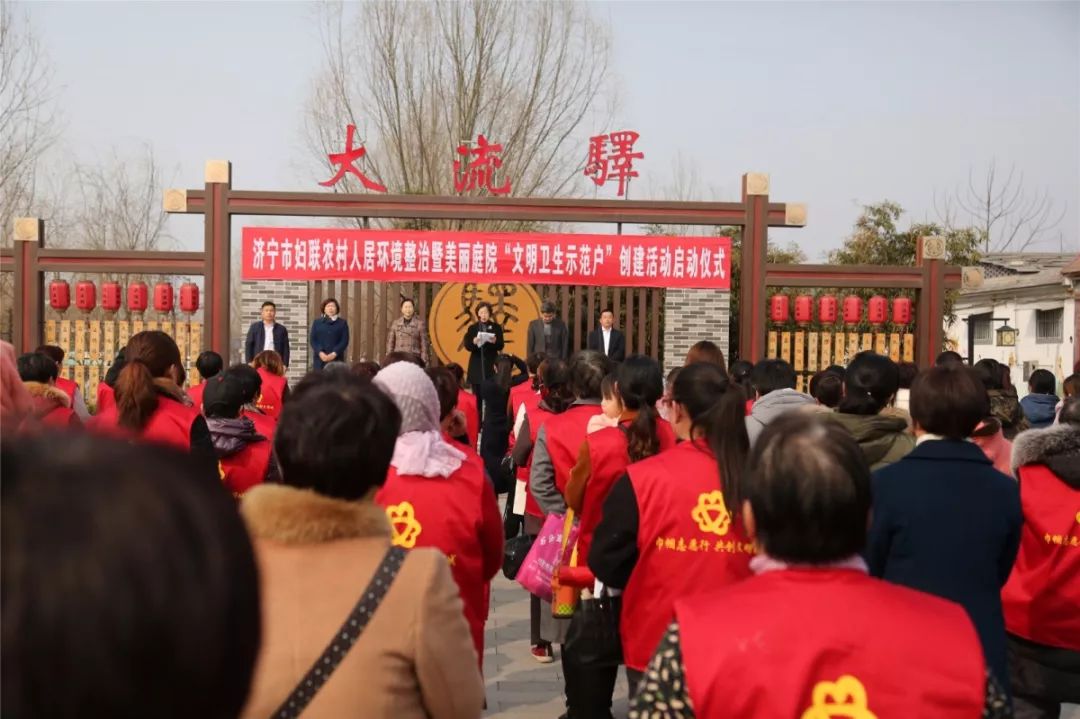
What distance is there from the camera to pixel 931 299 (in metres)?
13.6

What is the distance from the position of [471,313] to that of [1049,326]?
16569mm

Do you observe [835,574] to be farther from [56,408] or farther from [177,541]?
[56,408]

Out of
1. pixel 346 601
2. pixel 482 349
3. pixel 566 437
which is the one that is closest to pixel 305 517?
pixel 346 601

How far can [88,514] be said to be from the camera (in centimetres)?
84


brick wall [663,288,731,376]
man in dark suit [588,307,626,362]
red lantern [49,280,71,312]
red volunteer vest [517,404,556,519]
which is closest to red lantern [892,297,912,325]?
brick wall [663,288,731,376]

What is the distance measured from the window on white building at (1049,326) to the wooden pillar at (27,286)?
67.8ft

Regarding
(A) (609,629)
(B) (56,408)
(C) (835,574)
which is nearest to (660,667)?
(C) (835,574)

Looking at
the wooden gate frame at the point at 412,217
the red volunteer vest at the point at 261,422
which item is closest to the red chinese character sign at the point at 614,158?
the wooden gate frame at the point at 412,217

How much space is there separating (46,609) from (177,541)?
0.10m

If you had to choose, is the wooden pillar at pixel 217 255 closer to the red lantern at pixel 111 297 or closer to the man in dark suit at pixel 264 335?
the man in dark suit at pixel 264 335

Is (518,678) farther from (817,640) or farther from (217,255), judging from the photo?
(217,255)

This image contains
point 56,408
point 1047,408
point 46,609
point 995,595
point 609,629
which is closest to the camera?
point 46,609

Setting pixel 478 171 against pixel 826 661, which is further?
pixel 478 171

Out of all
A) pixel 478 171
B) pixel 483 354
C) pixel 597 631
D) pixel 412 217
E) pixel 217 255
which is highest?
pixel 478 171
